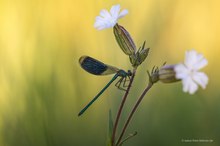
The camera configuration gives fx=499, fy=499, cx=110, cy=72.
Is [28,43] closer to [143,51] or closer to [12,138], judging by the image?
[12,138]

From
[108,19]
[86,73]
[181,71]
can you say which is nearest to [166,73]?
[181,71]

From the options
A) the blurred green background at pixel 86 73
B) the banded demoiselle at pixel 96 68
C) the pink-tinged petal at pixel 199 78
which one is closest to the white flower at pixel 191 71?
the pink-tinged petal at pixel 199 78

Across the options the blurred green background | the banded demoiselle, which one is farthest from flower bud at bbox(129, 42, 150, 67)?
the blurred green background

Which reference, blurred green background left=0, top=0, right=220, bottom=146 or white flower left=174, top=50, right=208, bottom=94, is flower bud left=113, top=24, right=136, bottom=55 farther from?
blurred green background left=0, top=0, right=220, bottom=146

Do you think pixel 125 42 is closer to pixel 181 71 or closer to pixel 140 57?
pixel 140 57

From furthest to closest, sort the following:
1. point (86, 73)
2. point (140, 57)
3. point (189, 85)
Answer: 1. point (86, 73)
2. point (140, 57)
3. point (189, 85)
